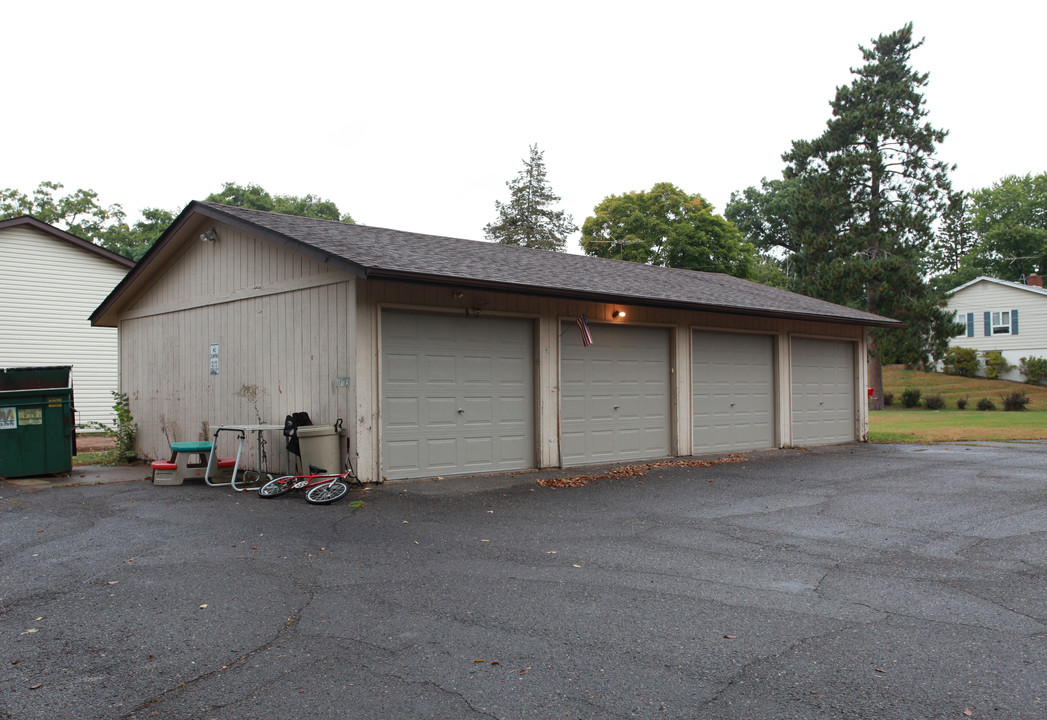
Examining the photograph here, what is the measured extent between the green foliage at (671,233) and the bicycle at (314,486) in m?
35.9

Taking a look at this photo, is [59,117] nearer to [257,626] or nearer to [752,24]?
[752,24]

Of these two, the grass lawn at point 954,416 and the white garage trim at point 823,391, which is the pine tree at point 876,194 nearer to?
the grass lawn at point 954,416

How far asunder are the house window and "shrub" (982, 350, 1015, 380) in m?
1.56

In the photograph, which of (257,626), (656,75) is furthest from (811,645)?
(656,75)

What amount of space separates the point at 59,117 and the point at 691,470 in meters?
31.2

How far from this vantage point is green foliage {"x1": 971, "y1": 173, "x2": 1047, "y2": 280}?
50750 millimetres

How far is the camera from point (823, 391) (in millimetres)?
15547

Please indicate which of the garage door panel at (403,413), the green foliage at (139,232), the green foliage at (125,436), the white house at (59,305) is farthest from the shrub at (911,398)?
the green foliage at (139,232)

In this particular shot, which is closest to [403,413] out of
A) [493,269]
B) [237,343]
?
[493,269]

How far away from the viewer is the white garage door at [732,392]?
43.4 feet

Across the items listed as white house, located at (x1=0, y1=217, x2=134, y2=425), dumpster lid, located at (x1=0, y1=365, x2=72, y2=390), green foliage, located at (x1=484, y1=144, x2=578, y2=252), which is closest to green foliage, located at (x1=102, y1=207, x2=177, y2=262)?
green foliage, located at (x1=484, y1=144, x2=578, y2=252)

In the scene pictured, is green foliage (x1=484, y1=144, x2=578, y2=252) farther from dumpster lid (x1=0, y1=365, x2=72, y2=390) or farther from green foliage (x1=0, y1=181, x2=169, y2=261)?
dumpster lid (x1=0, y1=365, x2=72, y2=390)

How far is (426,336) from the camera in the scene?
9859mm

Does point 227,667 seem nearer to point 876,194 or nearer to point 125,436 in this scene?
point 125,436
